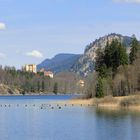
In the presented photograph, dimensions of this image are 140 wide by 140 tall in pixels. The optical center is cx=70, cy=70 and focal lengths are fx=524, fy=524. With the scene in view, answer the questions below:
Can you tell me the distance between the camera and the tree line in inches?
4872

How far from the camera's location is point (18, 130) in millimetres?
61781

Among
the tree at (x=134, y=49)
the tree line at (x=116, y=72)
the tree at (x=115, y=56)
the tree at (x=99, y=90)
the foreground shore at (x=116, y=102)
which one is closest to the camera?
the foreground shore at (x=116, y=102)

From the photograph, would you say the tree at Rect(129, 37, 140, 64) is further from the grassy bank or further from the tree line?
the grassy bank

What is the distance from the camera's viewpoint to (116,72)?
134000mm

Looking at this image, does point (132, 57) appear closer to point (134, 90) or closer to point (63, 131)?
point (134, 90)

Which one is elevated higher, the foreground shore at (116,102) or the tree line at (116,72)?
the tree line at (116,72)

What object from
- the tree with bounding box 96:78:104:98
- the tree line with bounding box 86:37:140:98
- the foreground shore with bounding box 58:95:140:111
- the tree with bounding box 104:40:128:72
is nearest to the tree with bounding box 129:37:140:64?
the tree line with bounding box 86:37:140:98

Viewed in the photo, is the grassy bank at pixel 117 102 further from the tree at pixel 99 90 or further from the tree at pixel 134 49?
the tree at pixel 134 49

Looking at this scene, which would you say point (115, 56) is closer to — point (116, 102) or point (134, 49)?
point (134, 49)

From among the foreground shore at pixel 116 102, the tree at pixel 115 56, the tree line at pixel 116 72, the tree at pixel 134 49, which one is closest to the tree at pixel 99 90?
the tree line at pixel 116 72

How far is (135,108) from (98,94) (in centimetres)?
2801

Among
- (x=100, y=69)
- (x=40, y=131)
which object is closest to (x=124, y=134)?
(x=40, y=131)

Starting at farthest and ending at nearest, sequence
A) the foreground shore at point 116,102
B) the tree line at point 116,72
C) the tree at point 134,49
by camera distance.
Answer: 1. the tree at point 134,49
2. the tree line at point 116,72
3. the foreground shore at point 116,102

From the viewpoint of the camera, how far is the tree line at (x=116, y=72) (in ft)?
406
